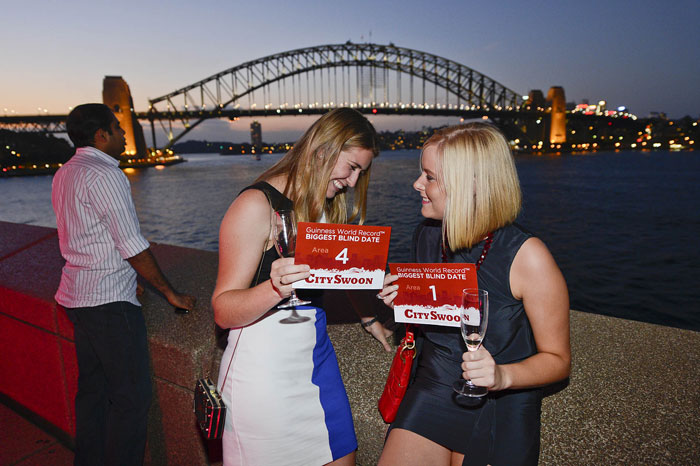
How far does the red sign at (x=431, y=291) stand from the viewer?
1.44 m

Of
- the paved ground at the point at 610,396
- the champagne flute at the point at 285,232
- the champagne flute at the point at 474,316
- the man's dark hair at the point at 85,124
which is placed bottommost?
the paved ground at the point at 610,396

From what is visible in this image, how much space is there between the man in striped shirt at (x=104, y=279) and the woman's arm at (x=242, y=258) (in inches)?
30.8

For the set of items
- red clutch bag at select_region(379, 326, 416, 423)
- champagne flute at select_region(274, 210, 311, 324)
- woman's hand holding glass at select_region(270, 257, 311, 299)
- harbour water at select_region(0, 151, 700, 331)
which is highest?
champagne flute at select_region(274, 210, 311, 324)

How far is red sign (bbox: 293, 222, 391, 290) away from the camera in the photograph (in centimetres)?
133

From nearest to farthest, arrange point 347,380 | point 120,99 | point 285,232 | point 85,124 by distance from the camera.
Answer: point 285,232, point 347,380, point 85,124, point 120,99

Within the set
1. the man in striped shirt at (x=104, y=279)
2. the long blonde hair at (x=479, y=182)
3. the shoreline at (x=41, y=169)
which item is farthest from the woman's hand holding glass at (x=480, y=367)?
the shoreline at (x=41, y=169)

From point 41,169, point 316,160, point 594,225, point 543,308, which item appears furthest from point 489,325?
point 41,169

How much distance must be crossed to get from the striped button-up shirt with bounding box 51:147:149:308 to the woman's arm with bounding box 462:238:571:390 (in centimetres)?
166

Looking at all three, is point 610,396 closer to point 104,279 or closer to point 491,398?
point 491,398

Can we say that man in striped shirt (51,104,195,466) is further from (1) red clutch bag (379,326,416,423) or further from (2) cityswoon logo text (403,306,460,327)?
(2) cityswoon logo text (403,306,460,327)

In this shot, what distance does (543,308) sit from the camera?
A: 4.69 feet

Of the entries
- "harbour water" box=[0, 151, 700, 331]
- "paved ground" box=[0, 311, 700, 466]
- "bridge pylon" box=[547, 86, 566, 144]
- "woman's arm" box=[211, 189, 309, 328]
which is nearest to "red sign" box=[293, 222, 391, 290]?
"woman's arm" box=[211, 189, 309, 328]

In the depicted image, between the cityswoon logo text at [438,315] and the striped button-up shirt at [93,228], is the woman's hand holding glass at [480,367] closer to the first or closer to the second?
the cityswoon logo text at [438,315]

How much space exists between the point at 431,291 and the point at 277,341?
1.81 feet
